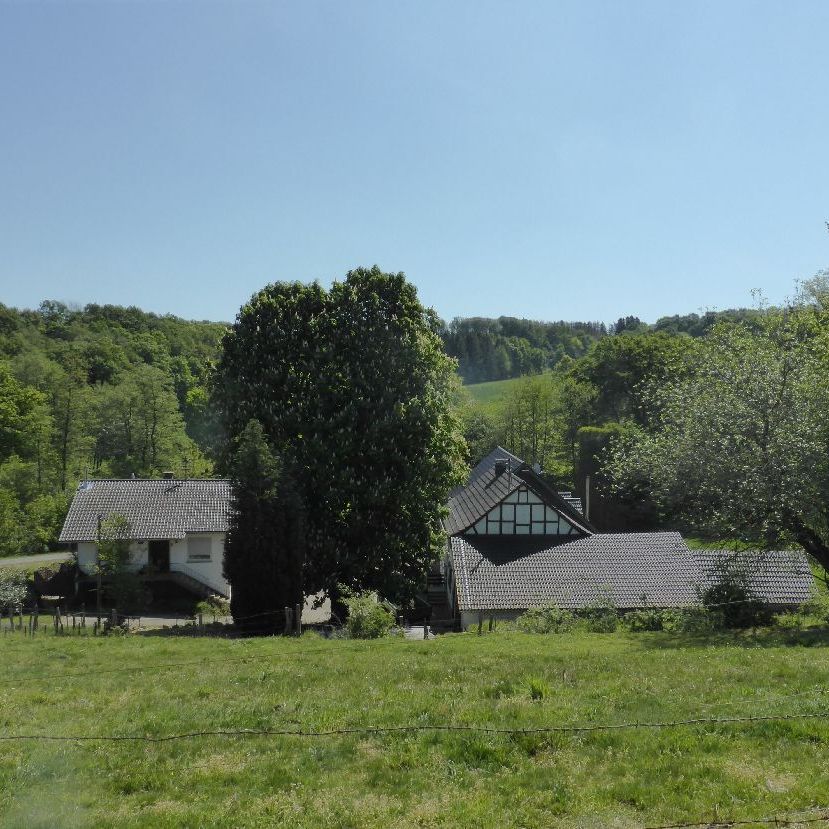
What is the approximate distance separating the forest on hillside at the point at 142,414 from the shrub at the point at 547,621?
2030cm

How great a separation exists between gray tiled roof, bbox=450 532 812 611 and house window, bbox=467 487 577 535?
138 centimetres

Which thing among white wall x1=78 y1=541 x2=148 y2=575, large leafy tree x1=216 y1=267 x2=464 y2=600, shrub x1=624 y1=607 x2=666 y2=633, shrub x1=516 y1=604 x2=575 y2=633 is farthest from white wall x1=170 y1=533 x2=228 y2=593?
shrub x1=624 y1=607 x2=666 y2=633

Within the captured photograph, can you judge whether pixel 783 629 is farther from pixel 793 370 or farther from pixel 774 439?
pixel 793 370

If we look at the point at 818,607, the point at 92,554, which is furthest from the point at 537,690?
the point at 92,554

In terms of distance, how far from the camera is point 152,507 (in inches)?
1534

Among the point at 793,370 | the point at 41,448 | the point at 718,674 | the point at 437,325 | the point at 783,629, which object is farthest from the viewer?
the point at 41,448

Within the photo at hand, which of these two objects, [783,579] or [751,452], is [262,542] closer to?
[751,452]

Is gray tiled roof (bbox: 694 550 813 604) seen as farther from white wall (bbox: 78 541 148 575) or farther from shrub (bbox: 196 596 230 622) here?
white wall (bbox: 78 541 148 575)

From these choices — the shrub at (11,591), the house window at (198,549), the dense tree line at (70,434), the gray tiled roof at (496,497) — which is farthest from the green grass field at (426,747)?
the dense tree line at (70,434)

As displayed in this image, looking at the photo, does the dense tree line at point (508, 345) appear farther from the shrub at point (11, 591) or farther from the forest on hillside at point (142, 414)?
the shrub at point (11, 591)

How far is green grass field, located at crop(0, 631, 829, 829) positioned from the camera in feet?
25.5

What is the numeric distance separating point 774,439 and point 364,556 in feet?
43.7

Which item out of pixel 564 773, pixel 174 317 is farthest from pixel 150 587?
pixel 174 317

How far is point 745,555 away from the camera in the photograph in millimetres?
22594
